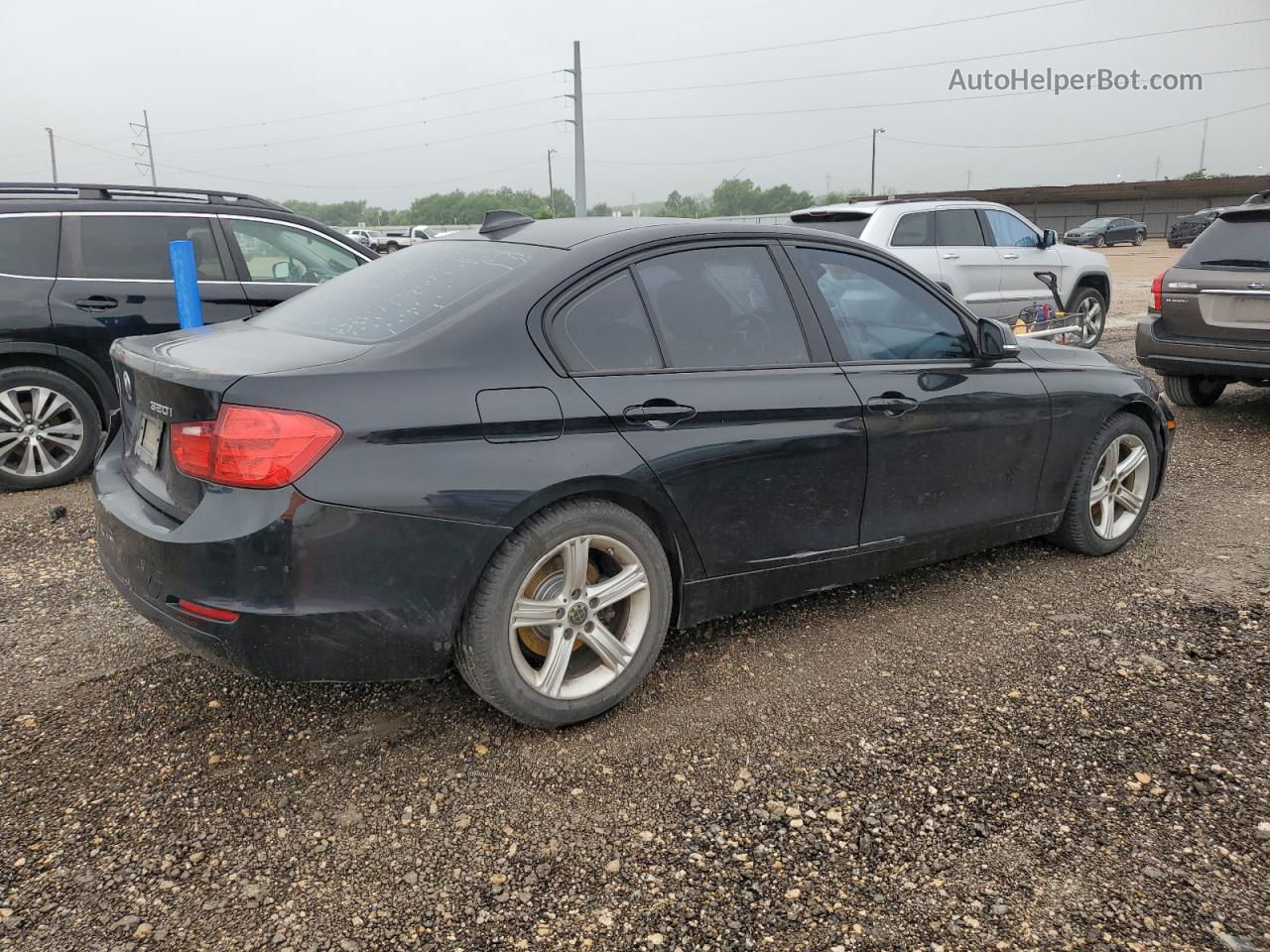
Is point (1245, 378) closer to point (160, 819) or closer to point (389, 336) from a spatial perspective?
point (389, 336)

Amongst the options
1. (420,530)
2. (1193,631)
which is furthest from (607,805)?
(1193,631)

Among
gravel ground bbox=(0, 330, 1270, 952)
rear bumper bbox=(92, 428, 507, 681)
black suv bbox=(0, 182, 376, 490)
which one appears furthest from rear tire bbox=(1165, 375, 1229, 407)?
rear bumper bbox=(92, 428, 507, 681)

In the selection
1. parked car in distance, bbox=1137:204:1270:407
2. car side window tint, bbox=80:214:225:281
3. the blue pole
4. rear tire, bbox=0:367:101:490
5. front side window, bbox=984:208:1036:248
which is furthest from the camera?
front side window, bbox=984:208:1036:248

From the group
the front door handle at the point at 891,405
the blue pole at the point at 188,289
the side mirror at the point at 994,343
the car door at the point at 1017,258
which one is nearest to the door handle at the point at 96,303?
the blue pole at the point at 188,289

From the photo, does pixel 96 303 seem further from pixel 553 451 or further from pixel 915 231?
pixel 915 231

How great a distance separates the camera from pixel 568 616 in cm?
291

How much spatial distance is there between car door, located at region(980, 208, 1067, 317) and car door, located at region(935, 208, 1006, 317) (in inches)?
4.6

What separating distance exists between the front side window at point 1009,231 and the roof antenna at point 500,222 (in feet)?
26.6

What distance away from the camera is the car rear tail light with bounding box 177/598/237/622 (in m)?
2.54

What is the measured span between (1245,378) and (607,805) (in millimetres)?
6599

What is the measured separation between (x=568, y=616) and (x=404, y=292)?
4.07 ft

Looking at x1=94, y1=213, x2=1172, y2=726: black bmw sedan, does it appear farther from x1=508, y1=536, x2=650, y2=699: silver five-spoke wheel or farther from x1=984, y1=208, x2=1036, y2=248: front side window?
x1=984, y1=208, x2=1036, y2=248: front side window

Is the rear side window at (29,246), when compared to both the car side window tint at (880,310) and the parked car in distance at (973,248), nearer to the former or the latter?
the car side window tint at (880,310)

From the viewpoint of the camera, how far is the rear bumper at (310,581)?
2.50m
